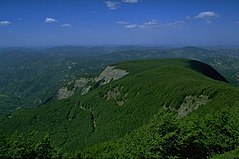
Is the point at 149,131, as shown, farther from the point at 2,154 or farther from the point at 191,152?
the point at 2,154

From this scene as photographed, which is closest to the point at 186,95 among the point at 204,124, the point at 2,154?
the point at 204,124

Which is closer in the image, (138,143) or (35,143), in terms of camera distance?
(35,143)

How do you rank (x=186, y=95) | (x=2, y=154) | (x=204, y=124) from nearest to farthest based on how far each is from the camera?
(x=2, y=154)
(x=204, y=124)
(x=186, y=95)

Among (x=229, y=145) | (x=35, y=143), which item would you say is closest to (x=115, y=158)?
(x=35, y=143)

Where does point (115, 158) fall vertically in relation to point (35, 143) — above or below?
below

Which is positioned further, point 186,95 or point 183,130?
point 186,95

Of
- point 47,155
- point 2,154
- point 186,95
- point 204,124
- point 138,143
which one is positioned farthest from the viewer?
point 186,95

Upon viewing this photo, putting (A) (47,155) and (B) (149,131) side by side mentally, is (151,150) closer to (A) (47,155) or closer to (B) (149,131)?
(B) (149,131)

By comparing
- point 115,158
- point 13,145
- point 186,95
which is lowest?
point 186,95

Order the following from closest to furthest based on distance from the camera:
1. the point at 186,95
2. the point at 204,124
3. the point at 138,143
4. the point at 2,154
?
the point at 2,154 < the point at 138,143 < the point at 204,124 < the point at 186,95
